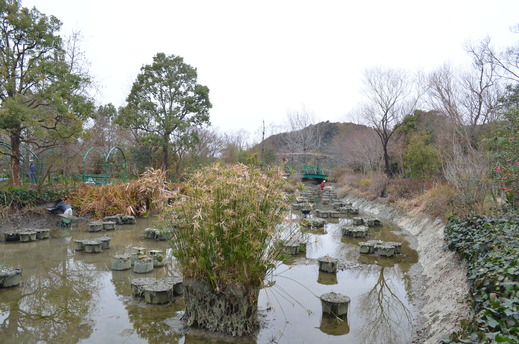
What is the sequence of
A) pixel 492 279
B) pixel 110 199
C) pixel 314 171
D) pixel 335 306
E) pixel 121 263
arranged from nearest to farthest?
pixel 492 279
pixel 335 306
pixel 121 263
pixel 110 199
pixel 314 171

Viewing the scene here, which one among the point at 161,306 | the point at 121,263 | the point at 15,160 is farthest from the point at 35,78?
the point at 161,306

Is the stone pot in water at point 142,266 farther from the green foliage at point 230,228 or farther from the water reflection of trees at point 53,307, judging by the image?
the green foliage at point 230,228

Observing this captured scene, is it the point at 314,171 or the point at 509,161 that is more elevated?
the point at 509,161

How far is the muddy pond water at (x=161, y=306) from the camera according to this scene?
420cm

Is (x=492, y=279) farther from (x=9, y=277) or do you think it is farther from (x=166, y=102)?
(x=166, y=102)

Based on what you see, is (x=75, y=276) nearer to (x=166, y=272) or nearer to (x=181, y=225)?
(x=166, y=272)

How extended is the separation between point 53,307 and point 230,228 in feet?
9.74

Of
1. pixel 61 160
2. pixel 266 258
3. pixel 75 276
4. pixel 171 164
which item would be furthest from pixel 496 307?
pixel 171 164

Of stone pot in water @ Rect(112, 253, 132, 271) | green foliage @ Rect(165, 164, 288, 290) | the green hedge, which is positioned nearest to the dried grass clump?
the green hedge

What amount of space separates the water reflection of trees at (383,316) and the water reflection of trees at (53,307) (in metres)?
3.44

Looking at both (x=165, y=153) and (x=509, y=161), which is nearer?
(x=509, y=161)

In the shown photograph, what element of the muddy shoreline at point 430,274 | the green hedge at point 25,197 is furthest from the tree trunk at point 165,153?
the muddy shoreline at point 430,274

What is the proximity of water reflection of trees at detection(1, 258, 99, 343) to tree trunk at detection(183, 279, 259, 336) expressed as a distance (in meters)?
1.34

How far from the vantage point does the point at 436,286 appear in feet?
18.2
